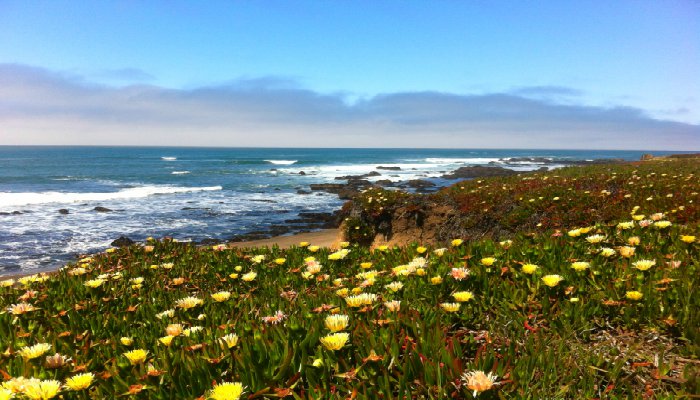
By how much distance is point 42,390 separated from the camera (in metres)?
1.59

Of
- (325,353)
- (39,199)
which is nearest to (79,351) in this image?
(325,353)

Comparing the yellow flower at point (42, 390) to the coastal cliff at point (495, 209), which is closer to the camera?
the yellow flower at point (42, 390)

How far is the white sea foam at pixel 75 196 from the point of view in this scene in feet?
101

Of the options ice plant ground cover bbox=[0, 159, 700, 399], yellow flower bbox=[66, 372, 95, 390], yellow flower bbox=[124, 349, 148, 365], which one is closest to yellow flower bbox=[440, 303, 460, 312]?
ice plant ground cover bbox=[0, 159, 700, 399]

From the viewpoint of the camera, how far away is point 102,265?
5.03 meters

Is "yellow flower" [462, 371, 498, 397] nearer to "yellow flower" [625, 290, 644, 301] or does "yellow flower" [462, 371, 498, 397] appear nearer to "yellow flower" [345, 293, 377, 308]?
"yellow flower" [345, 293, 377, 308]

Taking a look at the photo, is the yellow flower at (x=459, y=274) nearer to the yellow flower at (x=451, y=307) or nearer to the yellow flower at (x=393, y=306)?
the yellow flower at (x=451, y=307)

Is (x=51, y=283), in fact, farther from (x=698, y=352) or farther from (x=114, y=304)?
(x=698, y=352)

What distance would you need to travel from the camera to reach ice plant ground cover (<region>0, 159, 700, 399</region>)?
1.64 m

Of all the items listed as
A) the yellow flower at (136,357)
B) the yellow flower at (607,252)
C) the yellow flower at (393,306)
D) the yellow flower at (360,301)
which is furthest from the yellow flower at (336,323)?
the yellow flower at (607,252)

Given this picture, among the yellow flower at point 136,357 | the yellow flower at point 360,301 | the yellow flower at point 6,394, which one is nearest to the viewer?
the yellow flower at point 6,394

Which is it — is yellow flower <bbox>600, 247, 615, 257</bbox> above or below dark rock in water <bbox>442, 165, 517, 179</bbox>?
above

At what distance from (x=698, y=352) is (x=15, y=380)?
115 inches

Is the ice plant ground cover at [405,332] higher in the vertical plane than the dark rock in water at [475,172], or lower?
higher
